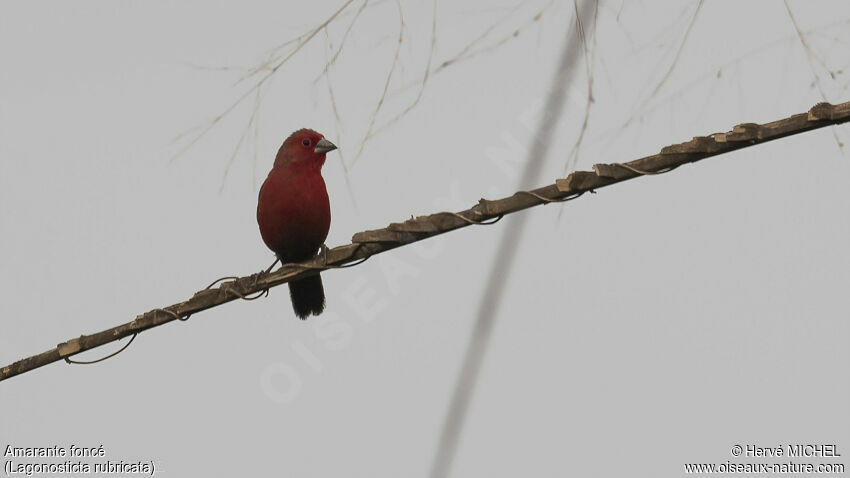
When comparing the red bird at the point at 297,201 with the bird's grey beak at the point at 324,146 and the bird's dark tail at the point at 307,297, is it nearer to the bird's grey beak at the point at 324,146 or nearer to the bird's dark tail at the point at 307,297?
the bird's grey beak at the point at 324,146

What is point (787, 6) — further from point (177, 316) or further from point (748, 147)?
point (177, 316)

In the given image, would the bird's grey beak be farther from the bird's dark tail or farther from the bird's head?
the bird's dark tail

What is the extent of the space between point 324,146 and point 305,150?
0.10m

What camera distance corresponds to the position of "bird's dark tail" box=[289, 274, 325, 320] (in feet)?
16.8

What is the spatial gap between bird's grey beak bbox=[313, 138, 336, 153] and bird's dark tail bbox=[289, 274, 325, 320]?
68 centimetres

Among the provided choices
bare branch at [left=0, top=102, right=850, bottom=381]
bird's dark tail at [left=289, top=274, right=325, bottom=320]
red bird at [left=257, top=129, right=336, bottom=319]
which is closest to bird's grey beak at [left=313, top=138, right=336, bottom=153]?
red bird at [left=257, top=129, right=336, bottom=319]

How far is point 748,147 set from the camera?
10.6ft

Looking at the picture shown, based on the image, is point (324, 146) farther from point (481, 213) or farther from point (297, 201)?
point (481, 213)

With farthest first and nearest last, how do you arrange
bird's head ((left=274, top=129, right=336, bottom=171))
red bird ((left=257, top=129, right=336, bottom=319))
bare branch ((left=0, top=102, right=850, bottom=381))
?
bird's head ((left=274, top=129, right=336, bottom=171)) < red bird ((left=257, top=129, right=336, bottom=319)) < bare branch ((left=0, top=102, right=850, bottom=381))

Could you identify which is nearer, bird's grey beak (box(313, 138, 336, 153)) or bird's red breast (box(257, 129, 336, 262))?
bird's red breast (box(257, 129, 336, 262))

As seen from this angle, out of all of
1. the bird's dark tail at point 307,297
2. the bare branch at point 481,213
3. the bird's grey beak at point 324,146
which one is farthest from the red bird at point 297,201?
the bare branch at point 481,213

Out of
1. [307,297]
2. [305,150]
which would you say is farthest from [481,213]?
[307,297]

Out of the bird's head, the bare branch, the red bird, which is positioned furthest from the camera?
the bird's head

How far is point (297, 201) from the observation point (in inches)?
→ 187
